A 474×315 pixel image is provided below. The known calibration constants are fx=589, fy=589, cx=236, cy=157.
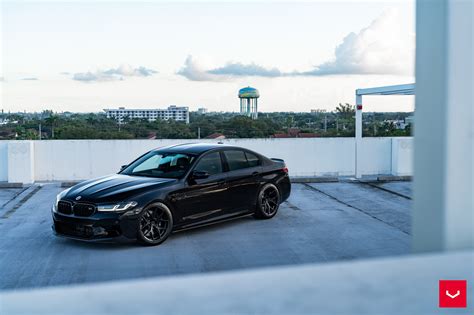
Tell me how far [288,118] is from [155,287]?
99.2 ft

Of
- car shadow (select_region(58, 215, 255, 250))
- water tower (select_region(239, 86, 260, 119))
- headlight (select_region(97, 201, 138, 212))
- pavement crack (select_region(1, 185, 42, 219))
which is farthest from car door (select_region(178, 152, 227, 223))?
water tower (select_region(239, 86, 260, 119))

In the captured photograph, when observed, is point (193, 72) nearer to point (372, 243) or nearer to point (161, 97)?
point (161, 97)

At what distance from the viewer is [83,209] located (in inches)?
324

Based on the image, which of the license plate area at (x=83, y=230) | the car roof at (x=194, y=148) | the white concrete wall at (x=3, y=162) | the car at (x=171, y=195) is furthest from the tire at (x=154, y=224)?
the white concrete wall at (x=3, y=162)

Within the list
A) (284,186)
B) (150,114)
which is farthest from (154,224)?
(150,114)

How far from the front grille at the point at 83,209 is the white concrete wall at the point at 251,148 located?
24.3 ft

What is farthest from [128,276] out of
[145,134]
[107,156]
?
[145,134]

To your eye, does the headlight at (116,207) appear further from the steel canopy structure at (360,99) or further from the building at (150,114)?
the building at (150,114)

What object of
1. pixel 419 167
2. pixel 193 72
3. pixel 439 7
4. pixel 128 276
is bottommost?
pixel 128 276

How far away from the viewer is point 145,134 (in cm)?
2156

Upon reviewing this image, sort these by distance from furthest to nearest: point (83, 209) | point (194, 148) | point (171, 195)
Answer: point (194, 148) → point (171, 195) → point (83, 209)

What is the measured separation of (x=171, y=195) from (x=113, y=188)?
840mm

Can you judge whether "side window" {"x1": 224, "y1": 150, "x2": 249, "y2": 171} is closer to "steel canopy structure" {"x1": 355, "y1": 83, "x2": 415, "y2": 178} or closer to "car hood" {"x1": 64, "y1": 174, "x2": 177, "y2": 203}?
"car hood" {"x1": 64, "y1": 174, "x2": 177, "y2": 203}

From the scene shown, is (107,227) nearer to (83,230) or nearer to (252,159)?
(83,230)
